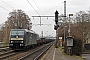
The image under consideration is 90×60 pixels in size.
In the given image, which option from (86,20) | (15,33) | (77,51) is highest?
(86,20)

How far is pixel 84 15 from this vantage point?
53250 millimetres

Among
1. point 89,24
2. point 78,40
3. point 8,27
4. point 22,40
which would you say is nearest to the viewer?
point 78,40

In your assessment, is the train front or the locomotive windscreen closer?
the train front

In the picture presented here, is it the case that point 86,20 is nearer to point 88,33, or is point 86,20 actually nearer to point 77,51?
point 88,33

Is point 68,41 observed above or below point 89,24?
below

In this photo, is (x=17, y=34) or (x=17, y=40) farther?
(x=17, y=34)

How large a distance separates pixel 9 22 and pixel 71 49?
120 feet

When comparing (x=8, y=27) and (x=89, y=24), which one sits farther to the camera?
(x=8, y=27)

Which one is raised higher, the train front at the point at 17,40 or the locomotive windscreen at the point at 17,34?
the locomotive windscreen at the point at 17,34

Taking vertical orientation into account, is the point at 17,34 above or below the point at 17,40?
above

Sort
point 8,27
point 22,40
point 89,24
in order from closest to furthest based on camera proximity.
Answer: point 22,40 < point 89,24 < point 8,27

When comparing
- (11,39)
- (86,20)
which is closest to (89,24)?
(86,20)

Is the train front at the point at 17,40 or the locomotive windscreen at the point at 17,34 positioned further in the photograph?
the locomotive windscreen at the point at 17,34

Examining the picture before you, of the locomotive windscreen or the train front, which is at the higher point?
Result: the locomotive windscreen
